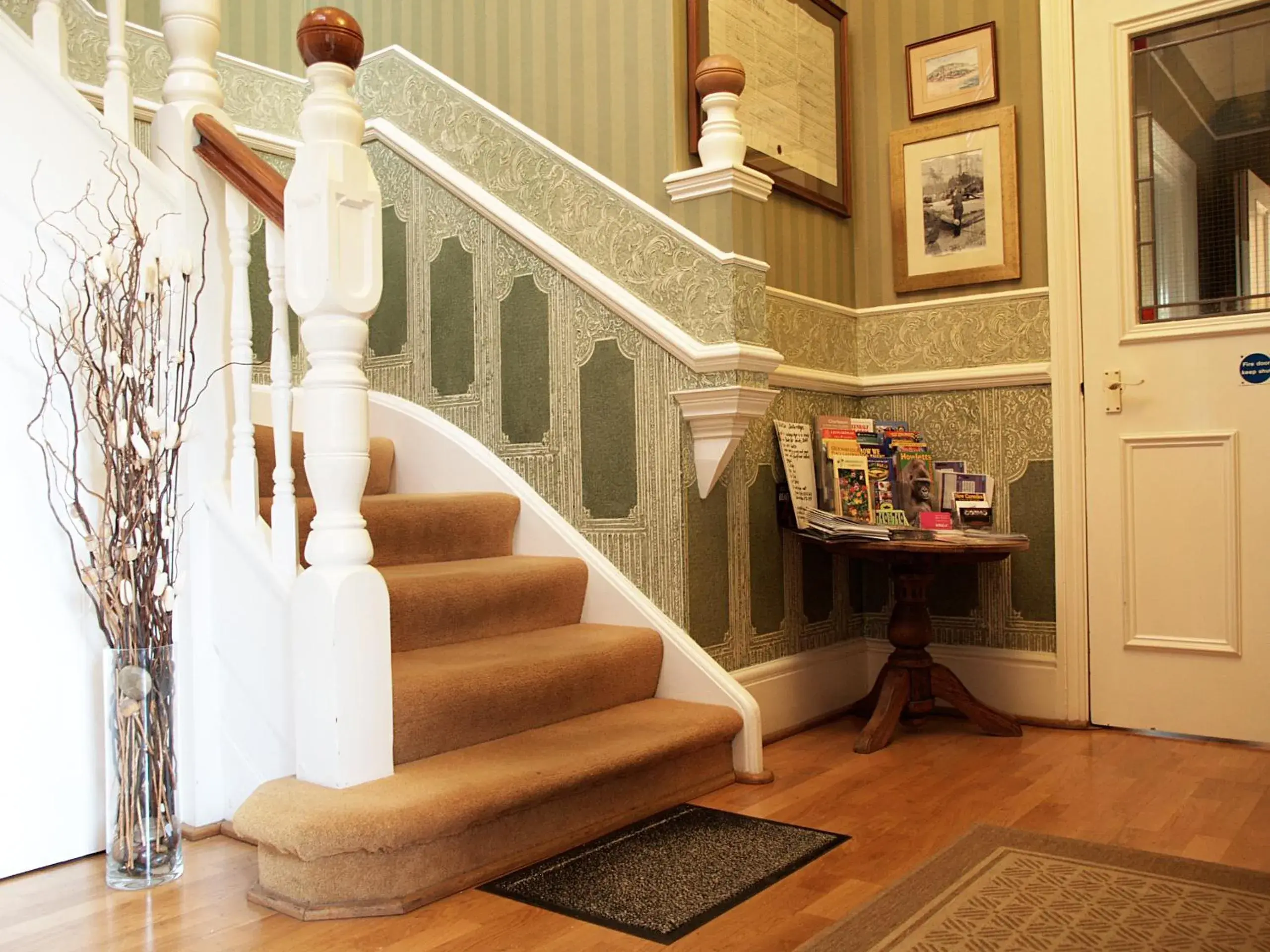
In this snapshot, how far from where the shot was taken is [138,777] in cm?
211

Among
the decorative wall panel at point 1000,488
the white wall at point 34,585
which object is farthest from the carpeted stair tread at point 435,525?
the decorative wall panel at point 1000,488

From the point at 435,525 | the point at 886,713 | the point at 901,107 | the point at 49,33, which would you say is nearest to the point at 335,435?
the point at 435,525

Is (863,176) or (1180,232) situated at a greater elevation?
(863,176)

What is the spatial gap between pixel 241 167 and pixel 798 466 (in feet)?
5.71

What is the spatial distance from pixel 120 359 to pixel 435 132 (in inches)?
70.3

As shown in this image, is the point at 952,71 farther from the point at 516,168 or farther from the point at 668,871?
the point at 668,871

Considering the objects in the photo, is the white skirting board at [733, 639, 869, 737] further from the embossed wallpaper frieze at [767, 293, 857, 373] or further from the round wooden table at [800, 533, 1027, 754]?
the embossed wallpaper frieze at [767, 293, 857, 373]

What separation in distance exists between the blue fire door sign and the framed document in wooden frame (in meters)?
1.33

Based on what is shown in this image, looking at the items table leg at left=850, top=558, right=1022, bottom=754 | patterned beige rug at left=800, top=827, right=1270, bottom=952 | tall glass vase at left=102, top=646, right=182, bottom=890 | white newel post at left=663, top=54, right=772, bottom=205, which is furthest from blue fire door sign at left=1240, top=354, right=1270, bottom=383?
tall glass vase at left=102, top=646, right=182, bottom=890

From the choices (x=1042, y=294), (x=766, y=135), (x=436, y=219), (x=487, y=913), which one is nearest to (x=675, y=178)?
(x=766, y=135)

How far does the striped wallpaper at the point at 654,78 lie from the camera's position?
10.4 ft

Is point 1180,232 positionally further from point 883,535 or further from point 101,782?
point 101,782

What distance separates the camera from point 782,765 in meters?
2.94

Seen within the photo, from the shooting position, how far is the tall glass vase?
6.86 feet
